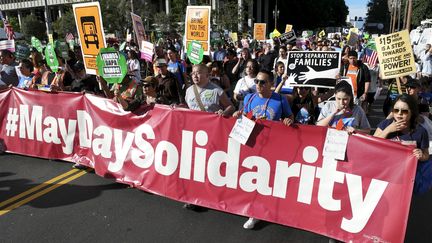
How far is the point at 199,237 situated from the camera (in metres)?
3.86

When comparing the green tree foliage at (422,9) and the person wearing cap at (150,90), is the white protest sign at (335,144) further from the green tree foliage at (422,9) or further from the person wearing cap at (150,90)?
the green tree foliage at (422,9)

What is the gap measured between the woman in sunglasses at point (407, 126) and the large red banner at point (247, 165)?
0.21 m

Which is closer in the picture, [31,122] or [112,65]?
[112,65]

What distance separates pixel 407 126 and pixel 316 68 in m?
2.03

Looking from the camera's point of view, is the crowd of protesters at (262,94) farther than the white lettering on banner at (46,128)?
No

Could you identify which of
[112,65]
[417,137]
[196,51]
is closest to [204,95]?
[112,65]

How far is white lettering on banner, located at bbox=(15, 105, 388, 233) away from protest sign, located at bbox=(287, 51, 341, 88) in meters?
1.80

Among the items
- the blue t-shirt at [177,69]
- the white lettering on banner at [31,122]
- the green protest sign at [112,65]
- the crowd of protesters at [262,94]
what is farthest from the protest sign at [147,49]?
the green protest sign at [112,65]

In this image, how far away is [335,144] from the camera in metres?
3.51

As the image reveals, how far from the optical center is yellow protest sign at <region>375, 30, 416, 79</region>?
5.02m

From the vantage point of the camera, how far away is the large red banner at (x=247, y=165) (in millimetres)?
3352

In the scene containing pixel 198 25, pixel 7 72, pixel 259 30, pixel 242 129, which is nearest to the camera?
pixel 242 129

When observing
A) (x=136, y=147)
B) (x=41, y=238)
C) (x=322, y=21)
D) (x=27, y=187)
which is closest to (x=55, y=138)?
(x=27, y=187)

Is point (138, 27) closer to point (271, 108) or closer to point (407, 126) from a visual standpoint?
point (271, 108)
